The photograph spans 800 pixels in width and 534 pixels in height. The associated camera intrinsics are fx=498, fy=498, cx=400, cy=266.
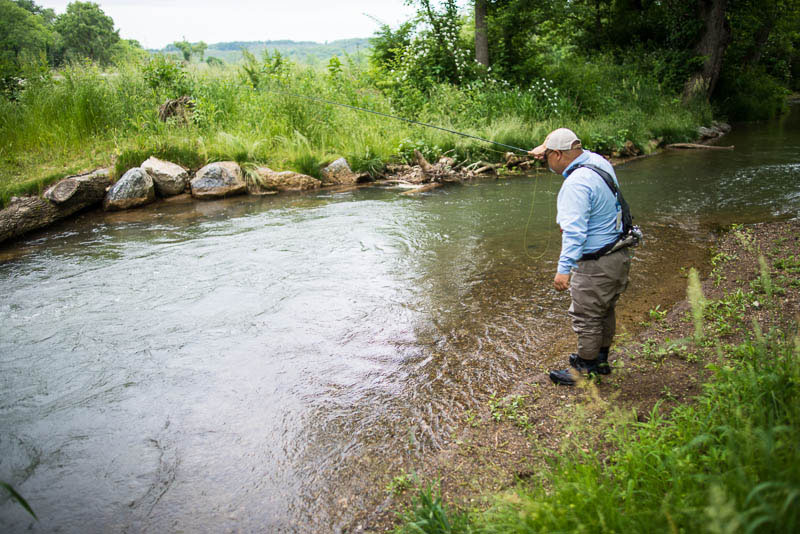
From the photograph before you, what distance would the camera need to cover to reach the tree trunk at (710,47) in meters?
17.5

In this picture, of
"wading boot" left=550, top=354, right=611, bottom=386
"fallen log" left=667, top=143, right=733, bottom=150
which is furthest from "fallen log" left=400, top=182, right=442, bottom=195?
"fallen log" left=667, top=143, right=733, bottom=150

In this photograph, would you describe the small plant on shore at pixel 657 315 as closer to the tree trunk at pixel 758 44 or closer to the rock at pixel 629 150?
the rock at pixel 629 150

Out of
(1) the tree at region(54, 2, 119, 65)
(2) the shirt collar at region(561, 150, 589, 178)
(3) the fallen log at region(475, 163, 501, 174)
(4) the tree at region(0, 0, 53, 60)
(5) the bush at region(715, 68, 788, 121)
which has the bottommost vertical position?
(3) the fallen log at region(475, 163, 501, 174)

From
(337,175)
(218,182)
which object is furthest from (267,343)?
(337,175)

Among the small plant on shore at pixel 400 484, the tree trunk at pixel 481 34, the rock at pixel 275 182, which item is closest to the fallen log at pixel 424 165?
the rock at pixel 275 182

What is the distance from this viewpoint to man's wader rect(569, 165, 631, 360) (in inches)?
137

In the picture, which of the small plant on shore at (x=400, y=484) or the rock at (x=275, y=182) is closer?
the small plant on shore at (x=400, y=484)

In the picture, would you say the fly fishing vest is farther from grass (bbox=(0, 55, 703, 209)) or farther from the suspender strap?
grass (bbox=(0, 55, 703, 209))

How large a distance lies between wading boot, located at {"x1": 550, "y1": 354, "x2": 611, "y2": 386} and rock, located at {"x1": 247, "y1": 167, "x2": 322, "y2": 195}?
345 inches

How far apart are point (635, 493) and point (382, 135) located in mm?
11731

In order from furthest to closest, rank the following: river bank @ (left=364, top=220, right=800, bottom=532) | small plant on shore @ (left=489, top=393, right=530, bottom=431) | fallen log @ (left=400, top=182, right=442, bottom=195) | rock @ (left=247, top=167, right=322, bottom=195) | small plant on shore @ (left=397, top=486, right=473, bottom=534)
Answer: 1. rock @ (left=247, top=167, right=322, bottom=195)
2. fallen log @ (left=400, top=182, right=442, bottom=195)
3. small plant on shore @ (left=489, top=393, right=530, bottom=431)
4. small plant on shore @ (left=397, top=486, right=473, bottom=534)
5. river bank @ (left=364, top=220, right=800, bottom=532)

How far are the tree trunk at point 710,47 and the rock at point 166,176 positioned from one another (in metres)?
17.0

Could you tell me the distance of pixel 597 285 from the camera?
11.5ft

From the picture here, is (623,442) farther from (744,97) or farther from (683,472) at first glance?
(744,97)
